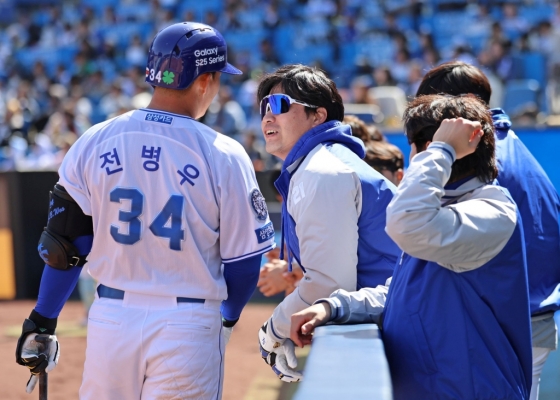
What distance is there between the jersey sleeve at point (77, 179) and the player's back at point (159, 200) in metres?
0.03

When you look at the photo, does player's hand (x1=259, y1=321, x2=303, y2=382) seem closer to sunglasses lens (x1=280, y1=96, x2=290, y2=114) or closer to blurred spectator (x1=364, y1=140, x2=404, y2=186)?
sunglasses lens (x1=280, y1=96, x2=290, y2=114)

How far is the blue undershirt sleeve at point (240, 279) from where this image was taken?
2.59 metres

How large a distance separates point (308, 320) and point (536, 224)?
101 centimetres

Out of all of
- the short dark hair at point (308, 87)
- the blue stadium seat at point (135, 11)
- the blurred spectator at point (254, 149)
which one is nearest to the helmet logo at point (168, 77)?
the short dark hair at point (308, 87)

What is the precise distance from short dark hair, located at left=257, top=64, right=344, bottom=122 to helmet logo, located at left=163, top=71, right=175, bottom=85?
428 millimetres

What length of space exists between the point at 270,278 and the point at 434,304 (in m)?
1.28

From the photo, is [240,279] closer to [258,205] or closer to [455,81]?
[258,205]

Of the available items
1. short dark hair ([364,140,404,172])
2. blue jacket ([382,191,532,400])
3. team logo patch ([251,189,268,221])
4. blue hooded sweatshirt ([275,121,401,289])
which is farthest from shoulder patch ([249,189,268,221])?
short dark hair ([364,140,404,172])

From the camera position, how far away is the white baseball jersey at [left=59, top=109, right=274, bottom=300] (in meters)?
2.46

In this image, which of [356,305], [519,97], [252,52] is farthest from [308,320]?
[252,52]

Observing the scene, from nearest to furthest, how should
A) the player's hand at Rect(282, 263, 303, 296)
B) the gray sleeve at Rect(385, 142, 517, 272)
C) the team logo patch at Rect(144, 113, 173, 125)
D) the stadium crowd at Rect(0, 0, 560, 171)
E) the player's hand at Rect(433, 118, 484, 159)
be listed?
the gray sleeve at Rect(385, 142, 517, 272)
the player's hand at Rect(433, 118, 484, 159)
the team logo patch at Rect(144, 113, 173, 125)
the player's hand at Rect(282, 263, 303, 296)
the stadium crowd at Rect(0, 0, 560, 171)

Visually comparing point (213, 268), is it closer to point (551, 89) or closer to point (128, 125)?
point (128, 125)

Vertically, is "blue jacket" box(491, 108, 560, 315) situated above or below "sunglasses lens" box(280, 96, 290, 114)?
below

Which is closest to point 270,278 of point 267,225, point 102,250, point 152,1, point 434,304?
point 267,225
